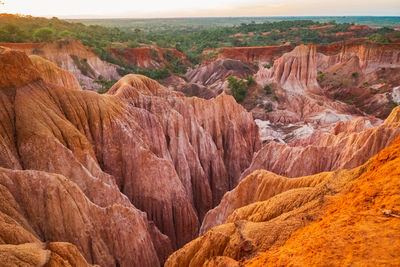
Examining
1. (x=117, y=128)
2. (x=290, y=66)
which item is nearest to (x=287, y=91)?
(x=290, y=66)

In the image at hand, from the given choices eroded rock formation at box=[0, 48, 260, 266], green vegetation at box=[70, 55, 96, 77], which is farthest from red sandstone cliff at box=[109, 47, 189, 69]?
eroded rock formation at box=[0, 48, 260, 266]

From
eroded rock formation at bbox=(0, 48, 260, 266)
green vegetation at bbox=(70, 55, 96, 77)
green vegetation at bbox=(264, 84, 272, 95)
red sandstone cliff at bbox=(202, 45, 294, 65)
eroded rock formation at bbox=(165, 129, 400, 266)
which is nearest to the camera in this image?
eroded rock formation at bbox=(165, 129, 400, 266)

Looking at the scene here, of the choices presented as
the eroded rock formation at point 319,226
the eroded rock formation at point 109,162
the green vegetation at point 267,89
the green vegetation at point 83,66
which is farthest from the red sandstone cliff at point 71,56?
the eroded rock formation at point 319,226

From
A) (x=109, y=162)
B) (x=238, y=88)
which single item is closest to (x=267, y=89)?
(x=238, y=88)

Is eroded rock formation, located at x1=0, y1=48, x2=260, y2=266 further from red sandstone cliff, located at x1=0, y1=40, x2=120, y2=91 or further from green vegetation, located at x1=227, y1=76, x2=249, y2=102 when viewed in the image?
red sandstone cliff, located at x1=0, y1=40, x2=120, y2=91

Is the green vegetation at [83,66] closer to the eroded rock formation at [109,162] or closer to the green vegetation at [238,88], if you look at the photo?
the green vegetation at [238,88]

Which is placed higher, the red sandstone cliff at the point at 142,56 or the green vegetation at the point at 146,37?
the green vegetation at the point at 146,37

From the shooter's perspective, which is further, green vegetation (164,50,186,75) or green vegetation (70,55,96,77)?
green vegetation (164,50,186,75)

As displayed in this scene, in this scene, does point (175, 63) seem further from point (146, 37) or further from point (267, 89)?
point (146, 37)

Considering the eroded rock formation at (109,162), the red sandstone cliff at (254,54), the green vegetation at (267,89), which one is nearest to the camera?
the eroded rock formation at (109,162)

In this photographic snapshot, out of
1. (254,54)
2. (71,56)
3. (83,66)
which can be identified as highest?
(71,56)
